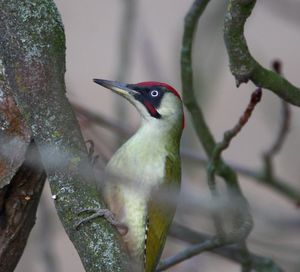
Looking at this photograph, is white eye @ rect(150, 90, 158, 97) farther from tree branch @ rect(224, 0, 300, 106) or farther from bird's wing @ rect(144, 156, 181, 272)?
tree branch @ rect(224, 0, 300, 106)

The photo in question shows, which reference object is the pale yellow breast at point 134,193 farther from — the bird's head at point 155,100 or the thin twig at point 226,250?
the thin twig at point 226,250

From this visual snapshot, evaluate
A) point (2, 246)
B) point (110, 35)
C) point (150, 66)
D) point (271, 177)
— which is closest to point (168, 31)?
point (110, 35)

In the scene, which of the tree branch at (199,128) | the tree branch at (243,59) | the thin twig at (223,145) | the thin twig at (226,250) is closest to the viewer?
the tree branch at (243,59)

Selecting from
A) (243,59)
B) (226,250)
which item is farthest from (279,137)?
(243,59)

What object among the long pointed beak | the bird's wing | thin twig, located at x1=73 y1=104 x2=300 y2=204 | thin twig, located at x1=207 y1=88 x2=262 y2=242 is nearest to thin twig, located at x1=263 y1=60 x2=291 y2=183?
thin twig, located at x1=73 y1=104 x2=300 y2=204

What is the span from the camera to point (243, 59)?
9.08 ft

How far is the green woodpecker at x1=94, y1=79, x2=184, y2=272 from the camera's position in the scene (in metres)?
3.43

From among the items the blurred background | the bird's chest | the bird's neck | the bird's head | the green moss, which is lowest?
the blurred background

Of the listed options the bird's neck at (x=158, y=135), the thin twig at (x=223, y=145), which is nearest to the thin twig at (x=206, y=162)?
the bird's neck at (x=158, y=135)

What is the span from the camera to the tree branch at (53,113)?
264 centimetres

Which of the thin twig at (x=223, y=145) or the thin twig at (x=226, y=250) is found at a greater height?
the thin twig at (x=223, y=145)

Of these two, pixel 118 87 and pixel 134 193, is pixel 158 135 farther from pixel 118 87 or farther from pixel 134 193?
pixel 134 193

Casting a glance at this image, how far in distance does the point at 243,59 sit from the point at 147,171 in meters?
0.88

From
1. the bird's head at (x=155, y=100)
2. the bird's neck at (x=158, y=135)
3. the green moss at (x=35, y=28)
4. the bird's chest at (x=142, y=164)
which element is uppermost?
the green moss at (x=35, y=28)
